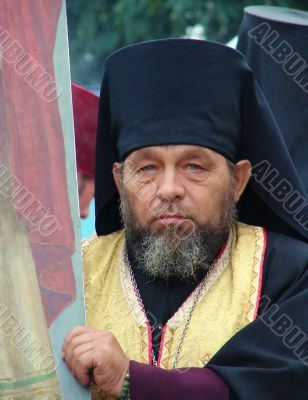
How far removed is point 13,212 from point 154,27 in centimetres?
1142

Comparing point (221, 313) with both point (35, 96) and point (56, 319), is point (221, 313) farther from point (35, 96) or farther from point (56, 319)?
point (35, 96)

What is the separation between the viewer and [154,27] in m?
14.8

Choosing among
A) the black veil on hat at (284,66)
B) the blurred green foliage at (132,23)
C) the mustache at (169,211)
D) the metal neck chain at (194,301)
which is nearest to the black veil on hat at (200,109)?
the mustache at (169,211)

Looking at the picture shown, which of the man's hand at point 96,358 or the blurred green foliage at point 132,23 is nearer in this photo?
the man's hand at point 96,358

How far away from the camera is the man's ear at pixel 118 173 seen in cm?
427

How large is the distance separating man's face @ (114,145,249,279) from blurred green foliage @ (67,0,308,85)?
883cm

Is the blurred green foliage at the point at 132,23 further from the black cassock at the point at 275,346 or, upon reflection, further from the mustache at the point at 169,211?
the black cassock at the point at 275,346

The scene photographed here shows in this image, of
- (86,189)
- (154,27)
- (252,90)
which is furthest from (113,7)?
(252,90)

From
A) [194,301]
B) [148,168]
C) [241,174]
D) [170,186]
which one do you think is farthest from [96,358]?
[241,174]

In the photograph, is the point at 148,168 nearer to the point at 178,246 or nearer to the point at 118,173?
the point at 118,173

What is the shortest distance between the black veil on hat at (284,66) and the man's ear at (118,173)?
39.9 inches

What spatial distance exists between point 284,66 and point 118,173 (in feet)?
4.43

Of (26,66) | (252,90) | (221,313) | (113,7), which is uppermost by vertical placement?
(252,90)

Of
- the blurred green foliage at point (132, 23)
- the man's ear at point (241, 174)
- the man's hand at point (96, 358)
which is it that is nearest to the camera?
the man's hand at point (96, 358)
